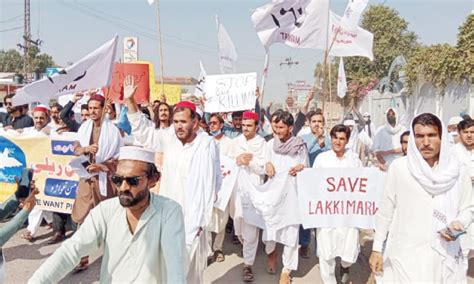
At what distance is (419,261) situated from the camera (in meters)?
3.07

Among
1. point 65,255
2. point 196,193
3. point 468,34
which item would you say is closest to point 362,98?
point 468,34

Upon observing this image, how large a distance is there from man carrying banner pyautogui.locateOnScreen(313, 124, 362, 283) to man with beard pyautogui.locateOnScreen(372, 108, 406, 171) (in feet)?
7.59

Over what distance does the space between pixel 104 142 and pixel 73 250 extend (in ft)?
10.4

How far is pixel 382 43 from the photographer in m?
35.8

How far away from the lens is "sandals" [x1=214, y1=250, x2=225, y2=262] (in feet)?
19.0

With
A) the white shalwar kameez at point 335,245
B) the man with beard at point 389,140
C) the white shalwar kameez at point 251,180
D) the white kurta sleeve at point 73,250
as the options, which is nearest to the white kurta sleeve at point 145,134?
the white shalwar kameez at point 251,180

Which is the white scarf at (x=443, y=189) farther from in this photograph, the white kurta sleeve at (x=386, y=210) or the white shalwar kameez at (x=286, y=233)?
the white shalwar kameez at (x=286, y=233)

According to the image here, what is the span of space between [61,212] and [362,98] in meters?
24.0

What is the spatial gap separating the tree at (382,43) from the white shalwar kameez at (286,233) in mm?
31227

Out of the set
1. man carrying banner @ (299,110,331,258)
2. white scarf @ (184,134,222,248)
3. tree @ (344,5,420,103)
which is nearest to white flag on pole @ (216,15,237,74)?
man carrying banner @ (299,110,331,258)

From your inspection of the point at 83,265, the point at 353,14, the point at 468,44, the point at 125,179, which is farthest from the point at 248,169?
the point at 468,44

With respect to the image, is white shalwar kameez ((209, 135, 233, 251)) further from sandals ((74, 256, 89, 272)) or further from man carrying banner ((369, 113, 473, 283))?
man carrying banner ((369, 113, 473, 283))

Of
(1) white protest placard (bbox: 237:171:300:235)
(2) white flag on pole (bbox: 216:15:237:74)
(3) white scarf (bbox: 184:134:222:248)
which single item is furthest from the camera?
(2) white flag on pole (bbox: 216:15:237:74)

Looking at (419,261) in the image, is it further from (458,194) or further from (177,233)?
(177,233)
